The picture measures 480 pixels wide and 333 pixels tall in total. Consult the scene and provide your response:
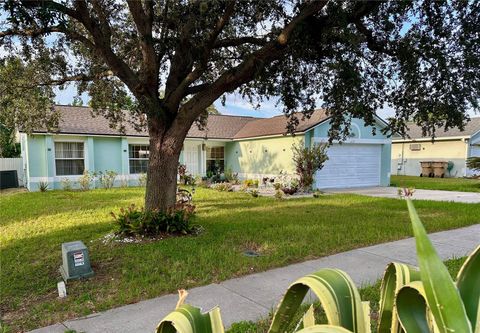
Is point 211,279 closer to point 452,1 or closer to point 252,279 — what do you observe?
point 252,279

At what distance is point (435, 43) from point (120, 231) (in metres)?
7.81

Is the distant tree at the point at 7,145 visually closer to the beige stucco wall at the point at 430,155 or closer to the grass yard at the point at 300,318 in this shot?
the grass yard at the point at 300,318

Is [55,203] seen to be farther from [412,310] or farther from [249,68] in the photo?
[412,310]

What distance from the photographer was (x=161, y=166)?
302 inches

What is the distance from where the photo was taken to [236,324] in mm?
3492

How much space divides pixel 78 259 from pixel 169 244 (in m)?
1.93

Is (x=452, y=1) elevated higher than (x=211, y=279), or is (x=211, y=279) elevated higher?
(x=452, y=1)

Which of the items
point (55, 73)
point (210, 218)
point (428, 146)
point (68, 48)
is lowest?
point (210, 218)

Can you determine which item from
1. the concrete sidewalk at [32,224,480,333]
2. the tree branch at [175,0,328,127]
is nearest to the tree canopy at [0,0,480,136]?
the tree branch at [175,0,328,127]

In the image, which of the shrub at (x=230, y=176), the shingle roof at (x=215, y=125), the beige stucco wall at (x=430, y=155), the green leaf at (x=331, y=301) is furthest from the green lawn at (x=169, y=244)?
the beige stucco wall at (x=430, y=155)

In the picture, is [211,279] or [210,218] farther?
[210,218]

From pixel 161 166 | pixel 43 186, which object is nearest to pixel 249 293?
pixel 161 166

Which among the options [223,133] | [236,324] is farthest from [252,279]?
[223,133]

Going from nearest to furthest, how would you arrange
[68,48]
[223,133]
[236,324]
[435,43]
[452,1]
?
[236,324], [452,1], [435,43], [68,48], [223,133]
